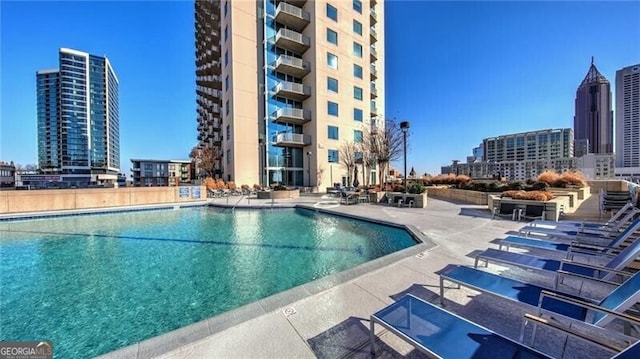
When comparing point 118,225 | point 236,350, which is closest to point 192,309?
point 236,350

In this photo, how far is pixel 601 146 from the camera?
4809 centimetres

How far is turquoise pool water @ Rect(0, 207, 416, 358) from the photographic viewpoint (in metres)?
3.25

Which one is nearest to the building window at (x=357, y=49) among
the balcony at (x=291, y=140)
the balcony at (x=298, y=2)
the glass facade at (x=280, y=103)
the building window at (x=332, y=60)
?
the glass facade at (x=280, y=103)

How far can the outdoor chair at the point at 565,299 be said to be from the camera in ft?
6.03

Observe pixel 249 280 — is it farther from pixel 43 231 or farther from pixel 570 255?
pixel 43 231

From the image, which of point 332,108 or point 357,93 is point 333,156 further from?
point 357,93

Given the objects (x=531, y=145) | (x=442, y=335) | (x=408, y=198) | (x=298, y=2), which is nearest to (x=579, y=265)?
(x=442, y=335)

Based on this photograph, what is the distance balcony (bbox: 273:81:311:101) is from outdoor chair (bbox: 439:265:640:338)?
960 inches

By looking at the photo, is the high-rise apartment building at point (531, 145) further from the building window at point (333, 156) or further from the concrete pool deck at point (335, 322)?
the concrete pool deck at point (335, 322)

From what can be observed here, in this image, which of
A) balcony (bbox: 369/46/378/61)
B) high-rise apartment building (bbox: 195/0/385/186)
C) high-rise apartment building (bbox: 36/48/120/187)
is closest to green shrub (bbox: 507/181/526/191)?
high-rise apartment building (bbox: 195/0/385/186)

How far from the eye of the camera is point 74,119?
2847 inches

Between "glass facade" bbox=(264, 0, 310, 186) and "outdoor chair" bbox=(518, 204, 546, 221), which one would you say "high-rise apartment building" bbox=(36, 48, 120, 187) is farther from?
"outdoor chair" bbox=(518, 204, 546, 221)

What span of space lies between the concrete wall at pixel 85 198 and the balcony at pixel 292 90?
44.4 ft

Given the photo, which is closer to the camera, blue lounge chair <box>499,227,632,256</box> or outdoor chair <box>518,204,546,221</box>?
blue lounge chair <box>499,227,632,256</box>
